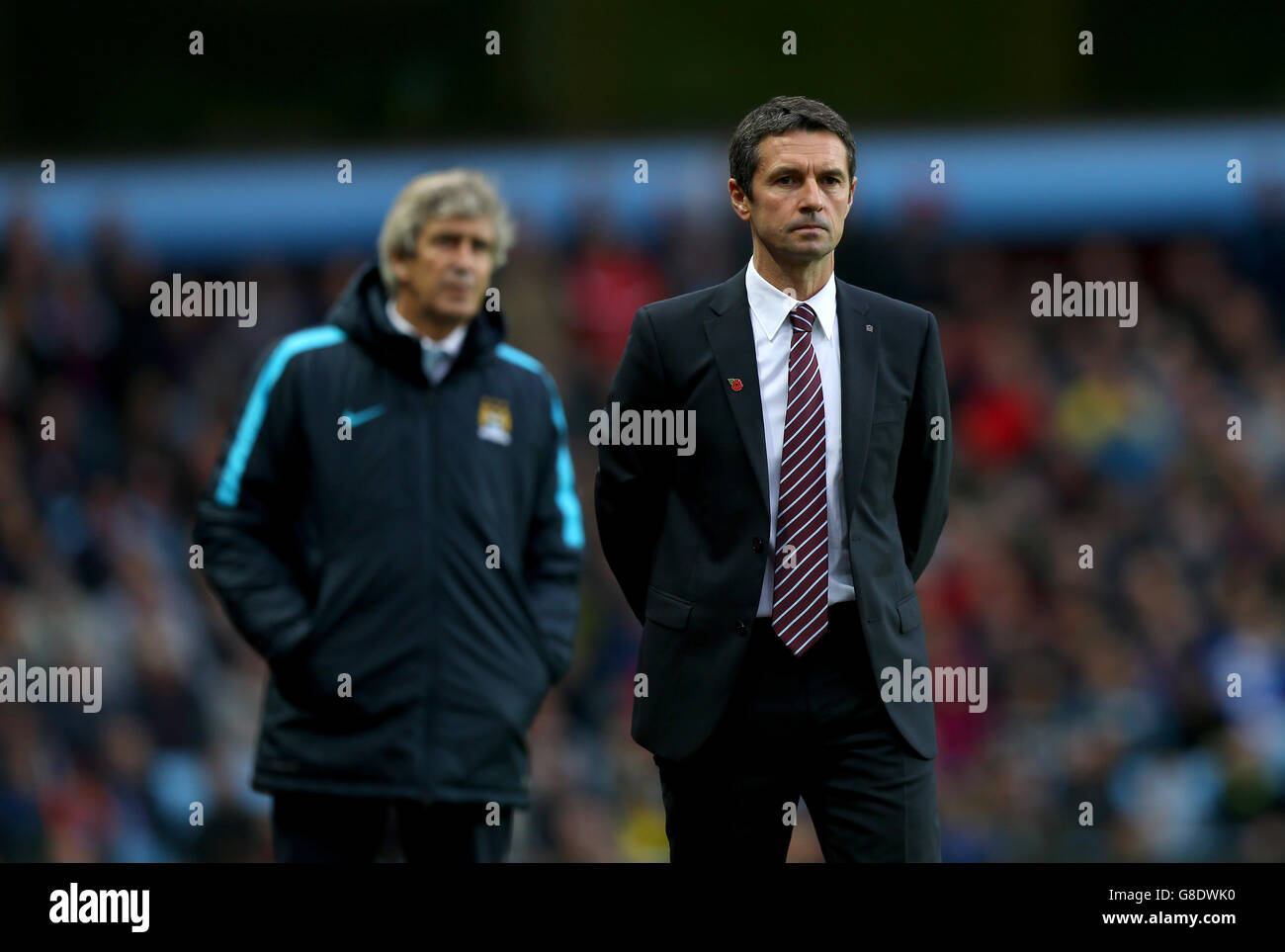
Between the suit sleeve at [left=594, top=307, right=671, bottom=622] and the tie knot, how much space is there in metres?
0.30

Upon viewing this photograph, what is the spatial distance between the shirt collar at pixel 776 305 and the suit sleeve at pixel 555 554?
1235mm

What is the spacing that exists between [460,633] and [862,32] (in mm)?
6199

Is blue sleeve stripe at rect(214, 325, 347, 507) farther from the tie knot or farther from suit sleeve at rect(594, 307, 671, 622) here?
the tie knot

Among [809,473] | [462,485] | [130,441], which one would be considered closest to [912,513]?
[809,473]

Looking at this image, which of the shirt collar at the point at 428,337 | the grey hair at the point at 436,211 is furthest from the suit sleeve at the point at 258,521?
the grey hair at the point at 436,211

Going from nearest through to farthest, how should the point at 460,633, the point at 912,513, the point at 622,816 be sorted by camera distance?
the point at 912,513 < the point at 460,633 < the point at 622,816

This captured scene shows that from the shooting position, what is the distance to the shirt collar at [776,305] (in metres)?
4.10

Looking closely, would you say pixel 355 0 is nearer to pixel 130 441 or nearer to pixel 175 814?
pixel 130 441

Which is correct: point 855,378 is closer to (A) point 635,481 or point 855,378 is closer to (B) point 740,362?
(B) point 740,362

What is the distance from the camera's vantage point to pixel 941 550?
28.0 ft

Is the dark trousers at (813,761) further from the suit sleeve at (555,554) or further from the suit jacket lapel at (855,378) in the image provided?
the suit sleeve at (555,554)

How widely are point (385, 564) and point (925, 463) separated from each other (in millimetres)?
1424

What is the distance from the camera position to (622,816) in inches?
301

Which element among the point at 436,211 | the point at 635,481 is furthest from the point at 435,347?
the point at 635,481
